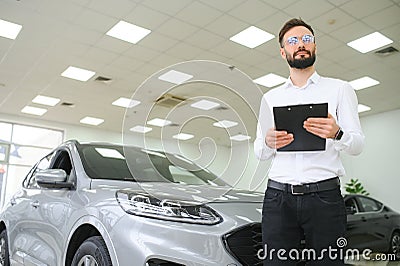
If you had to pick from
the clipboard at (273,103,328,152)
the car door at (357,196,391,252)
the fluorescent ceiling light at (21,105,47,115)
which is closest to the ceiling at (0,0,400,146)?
the fluorescent ceiling light at (21,105,47,115)

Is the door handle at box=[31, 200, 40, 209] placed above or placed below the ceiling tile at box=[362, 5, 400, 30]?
below

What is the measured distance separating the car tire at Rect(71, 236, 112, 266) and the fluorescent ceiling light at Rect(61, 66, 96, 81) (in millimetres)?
5782

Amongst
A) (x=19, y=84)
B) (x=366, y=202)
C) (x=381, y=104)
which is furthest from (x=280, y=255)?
(x=381, y=104)

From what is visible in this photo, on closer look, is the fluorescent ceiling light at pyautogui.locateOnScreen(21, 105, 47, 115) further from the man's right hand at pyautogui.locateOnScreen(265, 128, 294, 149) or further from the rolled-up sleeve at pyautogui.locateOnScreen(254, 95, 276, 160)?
the man's right hand at pyautogui.locateOnScreen(265, 128, 294, 149)

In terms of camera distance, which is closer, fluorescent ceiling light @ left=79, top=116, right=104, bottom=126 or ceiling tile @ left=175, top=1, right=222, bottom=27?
ceiling tile @ left=175, top=1, right=222, bottom=27

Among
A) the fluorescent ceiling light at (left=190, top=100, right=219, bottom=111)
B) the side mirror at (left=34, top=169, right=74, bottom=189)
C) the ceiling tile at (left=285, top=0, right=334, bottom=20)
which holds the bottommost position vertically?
the side mirror at (left=34, top=169, right=74, bottom=189)

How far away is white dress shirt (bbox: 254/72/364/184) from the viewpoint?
1.25 meters

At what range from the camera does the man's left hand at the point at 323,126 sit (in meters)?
1.18

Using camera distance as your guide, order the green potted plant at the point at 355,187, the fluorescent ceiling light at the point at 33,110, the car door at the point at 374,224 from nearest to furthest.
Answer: the car door at the point at 374,224 < the green potted plant at the point at 355,187 < the fluorescent ceiling light at the point at 33,110

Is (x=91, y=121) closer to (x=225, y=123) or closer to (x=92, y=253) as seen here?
(x=225, y=123)

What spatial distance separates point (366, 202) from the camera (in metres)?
5.31

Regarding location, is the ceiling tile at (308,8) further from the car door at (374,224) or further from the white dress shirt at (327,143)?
the white dress shirt at (327,143)

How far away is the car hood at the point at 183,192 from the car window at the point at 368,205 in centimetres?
362

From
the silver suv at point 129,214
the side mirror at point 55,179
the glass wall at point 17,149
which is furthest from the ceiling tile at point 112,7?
the glass wall at point 17,149
